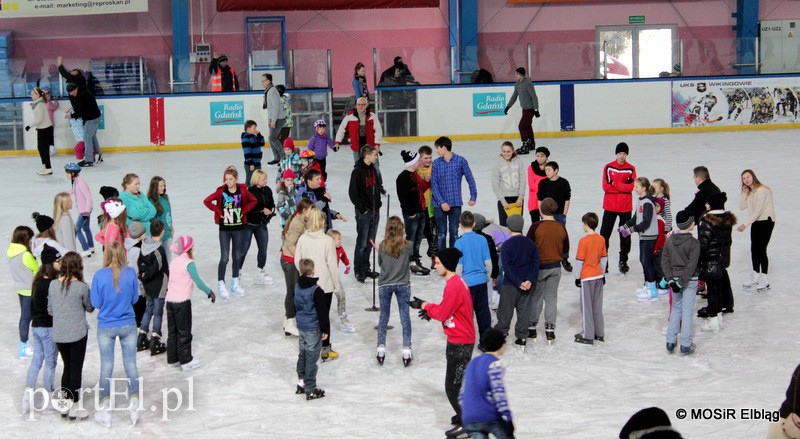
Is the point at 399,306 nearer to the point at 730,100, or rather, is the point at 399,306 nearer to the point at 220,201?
the point at 220,201

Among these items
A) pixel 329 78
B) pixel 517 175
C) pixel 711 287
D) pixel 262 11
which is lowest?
pixel 711 287

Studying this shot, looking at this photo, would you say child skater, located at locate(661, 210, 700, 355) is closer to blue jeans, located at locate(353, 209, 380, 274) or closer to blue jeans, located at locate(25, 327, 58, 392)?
blue jeans, located at locate(353, 209, 380, 274)

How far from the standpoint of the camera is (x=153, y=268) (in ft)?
31.3

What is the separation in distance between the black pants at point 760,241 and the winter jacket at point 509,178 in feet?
8.81

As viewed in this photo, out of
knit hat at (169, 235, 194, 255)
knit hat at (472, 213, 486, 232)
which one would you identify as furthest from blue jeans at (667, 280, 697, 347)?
knit hat at (169, 235, 194, 255)

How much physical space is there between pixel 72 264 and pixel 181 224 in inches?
283

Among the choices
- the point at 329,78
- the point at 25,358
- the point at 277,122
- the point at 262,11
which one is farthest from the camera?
the point at 262,11

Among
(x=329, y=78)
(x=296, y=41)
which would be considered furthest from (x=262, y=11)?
(x=329, y=78)

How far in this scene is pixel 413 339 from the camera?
10500 millimetres

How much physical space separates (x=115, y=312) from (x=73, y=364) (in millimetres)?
611

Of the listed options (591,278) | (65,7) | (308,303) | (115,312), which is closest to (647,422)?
(308,303)

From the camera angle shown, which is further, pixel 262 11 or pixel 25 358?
pixel 262 11

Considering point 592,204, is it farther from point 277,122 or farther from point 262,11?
point 262,11

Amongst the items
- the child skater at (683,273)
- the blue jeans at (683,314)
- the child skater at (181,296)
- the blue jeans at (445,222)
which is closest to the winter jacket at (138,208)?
the child skater at (181,296)
